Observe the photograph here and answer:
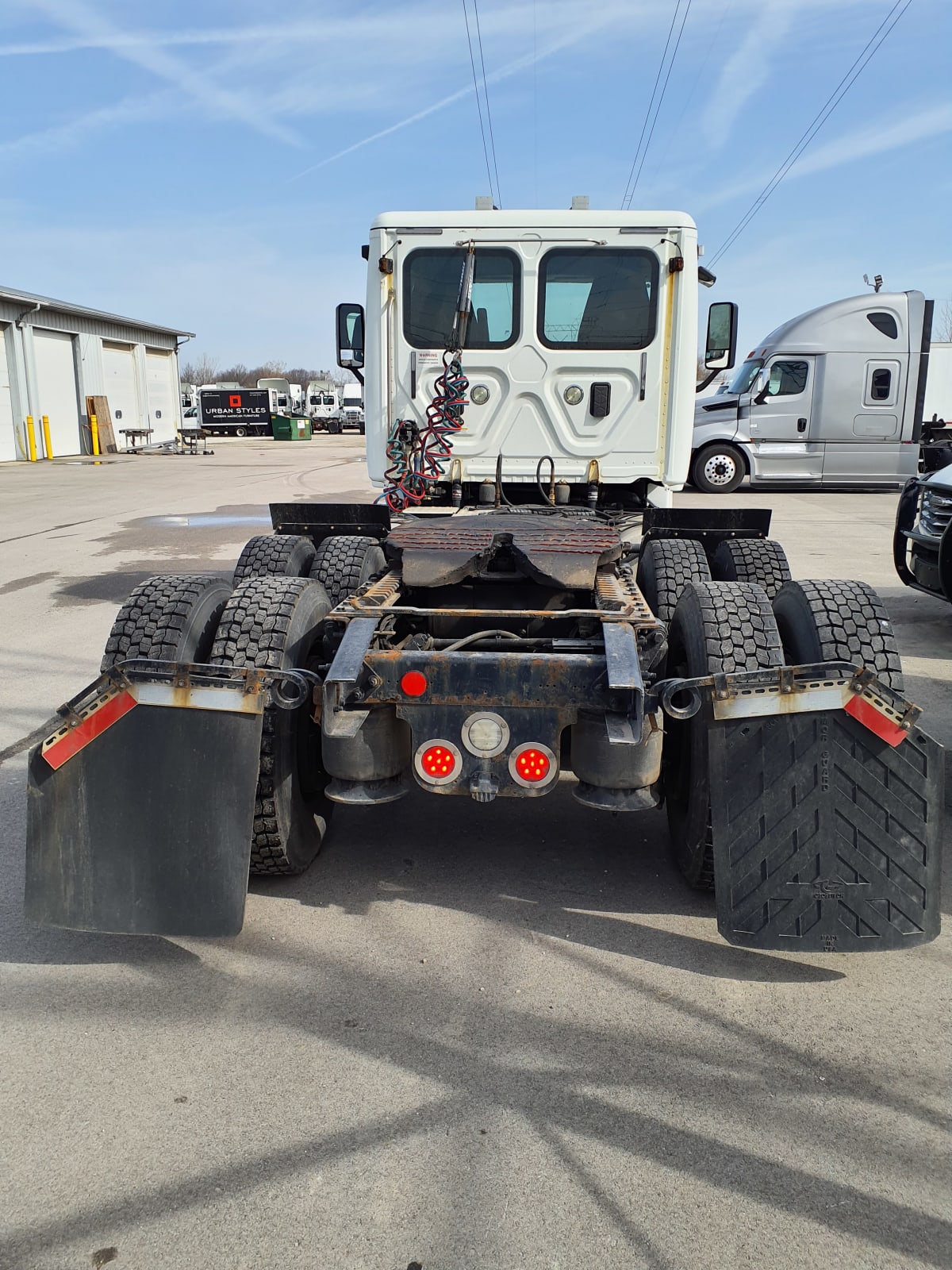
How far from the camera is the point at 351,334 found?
6207 mm

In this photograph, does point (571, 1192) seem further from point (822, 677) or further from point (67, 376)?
point (67, 376)

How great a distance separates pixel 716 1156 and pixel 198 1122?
1263mm

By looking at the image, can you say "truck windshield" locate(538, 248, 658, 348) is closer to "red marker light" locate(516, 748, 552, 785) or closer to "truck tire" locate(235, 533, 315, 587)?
"truck tire" locate(235, 533, 315, 587)

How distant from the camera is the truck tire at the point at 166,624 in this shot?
11.1 feet

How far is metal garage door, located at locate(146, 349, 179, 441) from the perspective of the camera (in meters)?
37.5

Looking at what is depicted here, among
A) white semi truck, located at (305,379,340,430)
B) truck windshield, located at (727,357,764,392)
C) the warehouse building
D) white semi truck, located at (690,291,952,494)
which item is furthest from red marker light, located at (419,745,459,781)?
white semi truck, located at (305,379,340,430)

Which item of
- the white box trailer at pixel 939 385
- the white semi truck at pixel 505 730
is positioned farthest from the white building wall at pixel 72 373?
the white semi truck at pixel 505 730

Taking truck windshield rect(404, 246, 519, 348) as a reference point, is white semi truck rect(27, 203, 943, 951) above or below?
below

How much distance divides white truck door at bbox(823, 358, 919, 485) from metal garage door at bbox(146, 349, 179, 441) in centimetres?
2721

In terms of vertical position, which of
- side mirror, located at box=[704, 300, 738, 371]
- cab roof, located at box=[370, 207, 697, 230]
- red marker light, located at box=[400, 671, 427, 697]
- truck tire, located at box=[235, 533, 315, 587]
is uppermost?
cab roof, located at box=[370, 207, 697, 230]

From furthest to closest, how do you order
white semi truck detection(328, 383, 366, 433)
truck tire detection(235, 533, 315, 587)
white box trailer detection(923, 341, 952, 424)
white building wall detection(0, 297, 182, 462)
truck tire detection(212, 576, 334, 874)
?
white semi truck detection(328, 383, 366, 433) < white building wall detection(0, 297, 182, 462) < white box trailer detection(923, 341, 952, 424) < truck tire detection(235, 533, 315, 587) < truck tire detection(212, 576, 334, 874)

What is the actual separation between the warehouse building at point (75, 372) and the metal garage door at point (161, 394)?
3cm

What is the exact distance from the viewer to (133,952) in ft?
10.4

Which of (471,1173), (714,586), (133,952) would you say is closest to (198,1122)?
(471,1173)
